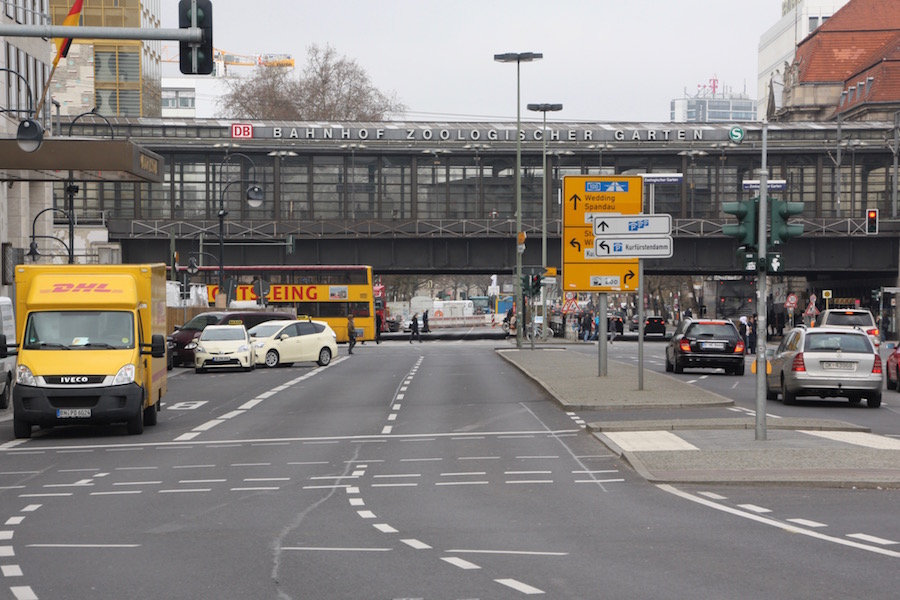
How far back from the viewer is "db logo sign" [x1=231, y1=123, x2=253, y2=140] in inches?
3130

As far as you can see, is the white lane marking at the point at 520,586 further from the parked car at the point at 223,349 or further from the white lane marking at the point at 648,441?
the parked car at the point at 223,349

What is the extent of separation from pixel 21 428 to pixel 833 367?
15015 mm

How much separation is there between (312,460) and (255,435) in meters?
4.07

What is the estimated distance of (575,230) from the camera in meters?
34.9

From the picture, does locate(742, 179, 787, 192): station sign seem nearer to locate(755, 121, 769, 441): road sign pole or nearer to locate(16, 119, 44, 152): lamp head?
locate(16, 119, 44, 152): lamp head

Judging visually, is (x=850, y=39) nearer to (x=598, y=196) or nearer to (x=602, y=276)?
(x=598, y=196)

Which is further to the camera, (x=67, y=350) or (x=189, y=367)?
(x=189, y=367)

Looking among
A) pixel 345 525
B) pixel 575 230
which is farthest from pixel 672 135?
pixel 345 525

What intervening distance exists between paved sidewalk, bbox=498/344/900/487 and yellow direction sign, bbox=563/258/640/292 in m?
5.72

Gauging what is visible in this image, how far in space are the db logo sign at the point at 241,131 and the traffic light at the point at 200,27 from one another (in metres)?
63.4

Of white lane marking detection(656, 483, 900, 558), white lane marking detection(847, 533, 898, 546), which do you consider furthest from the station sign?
white lane marking detection(847, 533, 898, 546)

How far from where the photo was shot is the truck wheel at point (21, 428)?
21.0 meters

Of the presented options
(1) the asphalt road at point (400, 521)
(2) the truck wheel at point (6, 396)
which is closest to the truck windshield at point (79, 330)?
(1) the asphalt road at point (400, 521)

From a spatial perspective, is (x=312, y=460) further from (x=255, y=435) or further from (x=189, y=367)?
(x=189, y=367)
